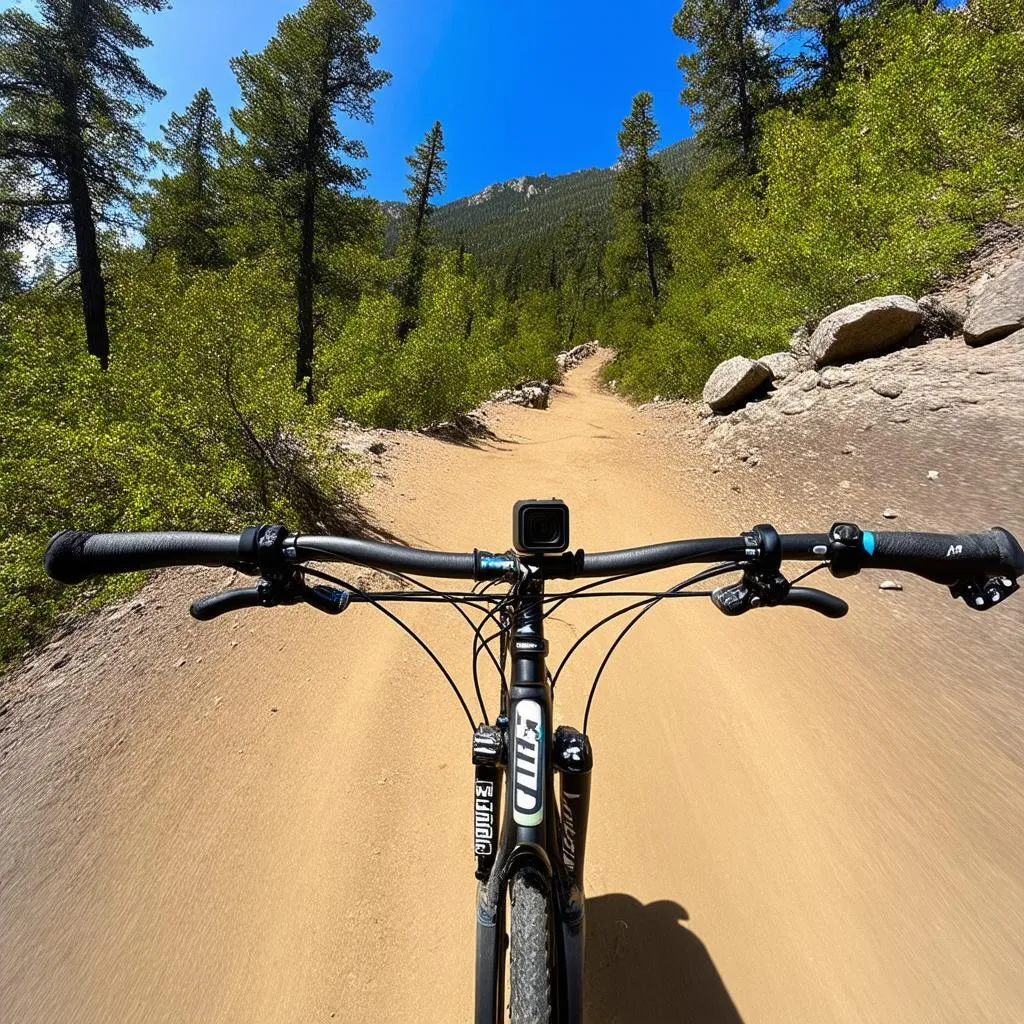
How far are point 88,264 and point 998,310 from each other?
18.7 meters

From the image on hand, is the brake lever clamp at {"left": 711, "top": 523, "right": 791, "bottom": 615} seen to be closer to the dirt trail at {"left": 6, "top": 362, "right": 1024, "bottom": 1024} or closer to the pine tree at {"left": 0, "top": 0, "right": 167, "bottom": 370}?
the dirt trail at {"left": 6, "top": 362, "right": 1024, "bottom": 1024}

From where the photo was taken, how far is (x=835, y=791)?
317cm

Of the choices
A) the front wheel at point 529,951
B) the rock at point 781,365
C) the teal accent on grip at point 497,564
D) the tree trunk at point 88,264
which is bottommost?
the front wheel at point 529,951

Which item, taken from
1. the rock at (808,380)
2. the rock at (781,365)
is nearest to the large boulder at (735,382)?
the rock at (781,365)

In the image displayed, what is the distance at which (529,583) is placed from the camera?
4.80ft

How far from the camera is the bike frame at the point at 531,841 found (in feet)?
4.34

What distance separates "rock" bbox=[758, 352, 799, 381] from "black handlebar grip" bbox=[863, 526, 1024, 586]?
11136 mm

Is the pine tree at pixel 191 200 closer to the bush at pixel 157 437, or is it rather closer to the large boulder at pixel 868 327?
the bush at pixel 157 437

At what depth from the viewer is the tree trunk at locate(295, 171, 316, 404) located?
1385 cm

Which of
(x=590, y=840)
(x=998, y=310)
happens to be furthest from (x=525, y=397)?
(x=590, y=840)

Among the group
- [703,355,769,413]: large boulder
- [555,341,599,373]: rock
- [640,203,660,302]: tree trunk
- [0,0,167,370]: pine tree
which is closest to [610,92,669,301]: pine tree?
[640,203,660,302]: tree trunk

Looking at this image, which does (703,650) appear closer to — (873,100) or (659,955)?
(659,955)

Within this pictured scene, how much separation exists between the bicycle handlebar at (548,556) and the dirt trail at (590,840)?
2.18 metres

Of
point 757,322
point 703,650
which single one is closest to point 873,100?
point 757,322
